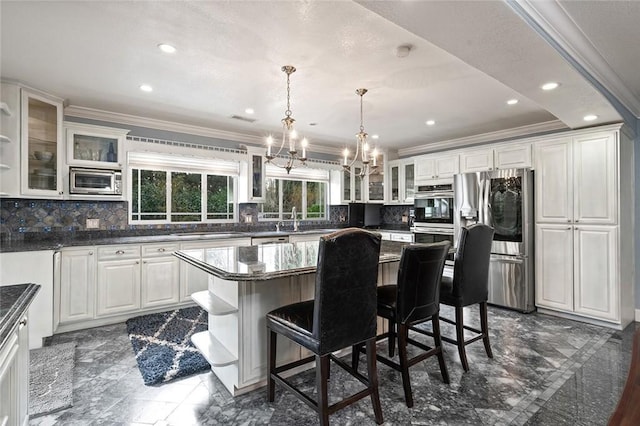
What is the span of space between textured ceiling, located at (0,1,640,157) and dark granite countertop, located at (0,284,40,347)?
66.1 inches

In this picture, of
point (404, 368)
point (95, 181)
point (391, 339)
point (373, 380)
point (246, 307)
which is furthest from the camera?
point (95, 181)

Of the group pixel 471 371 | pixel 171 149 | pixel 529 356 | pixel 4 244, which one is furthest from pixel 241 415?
pixel 171 149

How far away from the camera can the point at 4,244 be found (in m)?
3.26

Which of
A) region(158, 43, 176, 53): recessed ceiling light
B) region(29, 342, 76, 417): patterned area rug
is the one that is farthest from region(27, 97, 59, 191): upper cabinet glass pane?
region(158, 43, 176, 53): recessed ceiling light

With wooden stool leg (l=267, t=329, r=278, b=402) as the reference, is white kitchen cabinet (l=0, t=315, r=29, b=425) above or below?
above

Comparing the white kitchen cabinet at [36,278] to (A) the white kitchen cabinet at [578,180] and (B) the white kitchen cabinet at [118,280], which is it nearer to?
(B) the white kitchen cabinet at [118,280]

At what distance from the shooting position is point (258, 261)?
228 cm

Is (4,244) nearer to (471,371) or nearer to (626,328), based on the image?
(471,371)

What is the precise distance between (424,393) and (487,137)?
13.7 feet

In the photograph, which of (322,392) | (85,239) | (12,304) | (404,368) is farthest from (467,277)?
(85,239)

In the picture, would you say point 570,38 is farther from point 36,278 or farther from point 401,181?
point 36,278

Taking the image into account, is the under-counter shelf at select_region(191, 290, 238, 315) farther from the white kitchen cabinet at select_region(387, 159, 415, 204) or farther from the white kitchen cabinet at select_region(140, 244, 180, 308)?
the white kitchen cabinet at select_region(387, 159, 415, 204)

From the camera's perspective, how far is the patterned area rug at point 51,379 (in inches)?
81.8

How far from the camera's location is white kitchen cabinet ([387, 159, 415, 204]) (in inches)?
232
